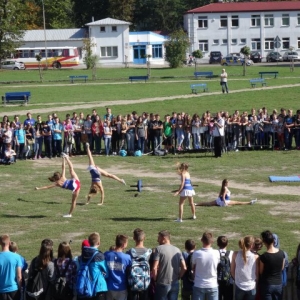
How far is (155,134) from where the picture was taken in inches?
1284

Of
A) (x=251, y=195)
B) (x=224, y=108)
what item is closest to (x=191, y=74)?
(x=224, y=108)

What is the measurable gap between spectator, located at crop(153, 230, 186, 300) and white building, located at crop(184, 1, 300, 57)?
86106 mm

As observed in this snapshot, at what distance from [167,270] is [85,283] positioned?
129 centimetres

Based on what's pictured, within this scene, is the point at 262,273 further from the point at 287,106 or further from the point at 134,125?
the point at 287,106

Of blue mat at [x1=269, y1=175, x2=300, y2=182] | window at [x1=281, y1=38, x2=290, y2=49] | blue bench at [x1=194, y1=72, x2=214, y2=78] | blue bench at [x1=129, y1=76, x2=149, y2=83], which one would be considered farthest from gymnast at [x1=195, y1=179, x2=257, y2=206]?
window at [x1=281, y1=38, x2=290, y2=49]

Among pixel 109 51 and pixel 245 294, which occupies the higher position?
pixel 109 51

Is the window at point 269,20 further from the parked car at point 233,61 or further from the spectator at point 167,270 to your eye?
the spectator at point 167,270

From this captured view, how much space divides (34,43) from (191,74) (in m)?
34.1

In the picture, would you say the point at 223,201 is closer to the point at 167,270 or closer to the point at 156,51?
the point at 167,270

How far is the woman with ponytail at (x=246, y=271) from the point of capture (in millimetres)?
12320

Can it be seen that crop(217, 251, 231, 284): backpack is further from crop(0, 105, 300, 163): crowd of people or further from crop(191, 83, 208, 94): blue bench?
crop(191, 83, 208, 94): blue bench

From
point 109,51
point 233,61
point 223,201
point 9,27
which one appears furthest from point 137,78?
point 223,201

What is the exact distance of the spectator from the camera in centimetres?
1255

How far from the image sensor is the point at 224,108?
4306 centimetres
